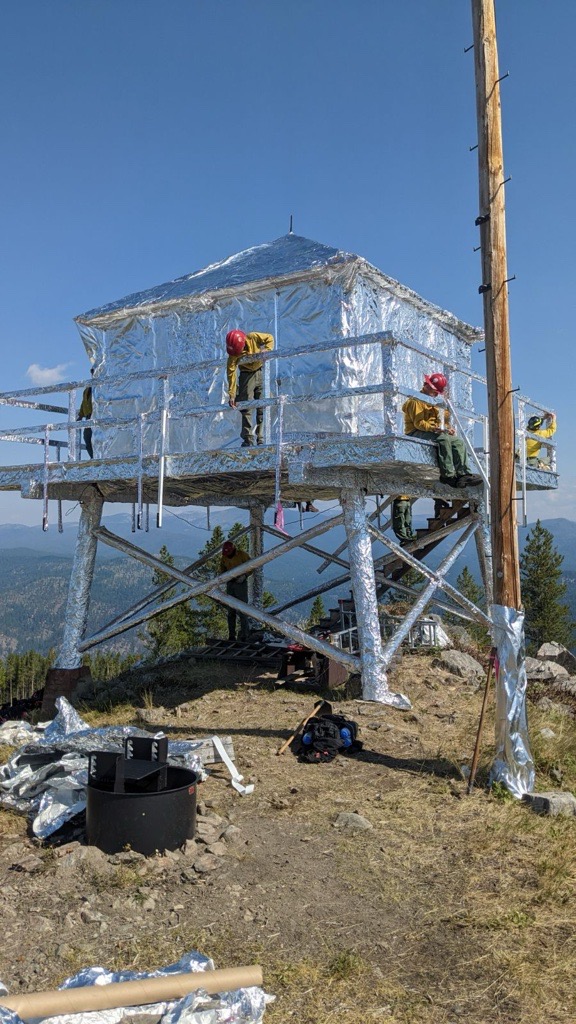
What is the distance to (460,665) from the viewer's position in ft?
53.7

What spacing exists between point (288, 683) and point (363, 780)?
544 centimetres

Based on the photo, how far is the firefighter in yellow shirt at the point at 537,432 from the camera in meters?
16.1

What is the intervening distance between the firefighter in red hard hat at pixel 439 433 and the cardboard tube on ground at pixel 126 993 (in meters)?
8.53

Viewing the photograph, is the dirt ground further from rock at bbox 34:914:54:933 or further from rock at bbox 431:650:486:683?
rock at bbox 431:650:486:683

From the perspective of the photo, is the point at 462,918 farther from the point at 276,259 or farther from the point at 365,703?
the point at 276,259

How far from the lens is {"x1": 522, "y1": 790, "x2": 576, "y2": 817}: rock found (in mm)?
8312

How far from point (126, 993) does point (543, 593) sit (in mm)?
54727

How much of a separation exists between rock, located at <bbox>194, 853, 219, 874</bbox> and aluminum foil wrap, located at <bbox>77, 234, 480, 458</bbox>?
6.24 metres

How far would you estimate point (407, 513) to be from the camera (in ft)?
63.3

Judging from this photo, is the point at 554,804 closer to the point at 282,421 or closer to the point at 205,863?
the point at 205,863

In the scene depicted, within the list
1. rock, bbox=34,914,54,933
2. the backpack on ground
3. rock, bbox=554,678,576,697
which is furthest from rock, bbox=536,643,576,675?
rock, bbox=34,914,54,933

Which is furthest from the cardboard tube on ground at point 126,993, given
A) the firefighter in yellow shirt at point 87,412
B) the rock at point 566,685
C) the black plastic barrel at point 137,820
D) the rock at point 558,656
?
the rock at point 558,656

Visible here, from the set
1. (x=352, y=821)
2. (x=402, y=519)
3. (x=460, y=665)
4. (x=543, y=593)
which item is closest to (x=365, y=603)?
(x=460, y=665)

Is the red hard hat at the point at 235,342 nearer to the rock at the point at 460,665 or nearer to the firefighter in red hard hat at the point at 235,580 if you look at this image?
the firefighter in red hard hat at the point at 235,580
